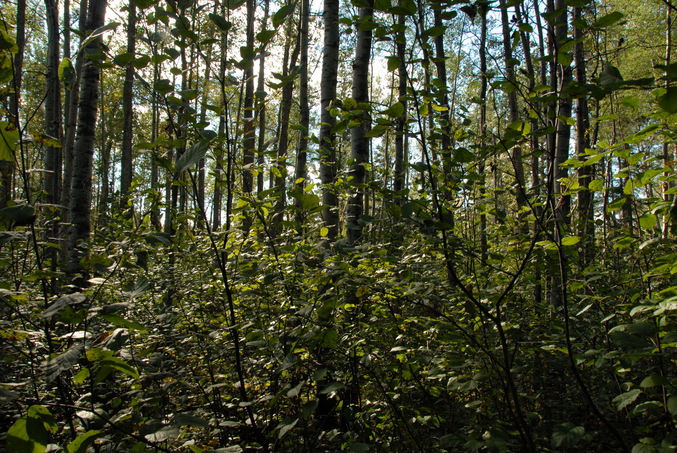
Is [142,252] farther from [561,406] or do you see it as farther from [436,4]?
[561,406]

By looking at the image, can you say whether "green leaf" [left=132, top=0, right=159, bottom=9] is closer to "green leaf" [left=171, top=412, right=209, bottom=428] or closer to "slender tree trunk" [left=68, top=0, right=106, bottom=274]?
"green leaf" [left=171, top=412, right=209, bottom=428]

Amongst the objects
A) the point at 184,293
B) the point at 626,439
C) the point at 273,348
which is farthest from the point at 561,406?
the point at 184,293

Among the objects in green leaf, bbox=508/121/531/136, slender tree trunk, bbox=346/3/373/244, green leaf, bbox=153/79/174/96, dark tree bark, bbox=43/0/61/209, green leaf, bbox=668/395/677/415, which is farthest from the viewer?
dark tree bark, bbox=43/0/61/209

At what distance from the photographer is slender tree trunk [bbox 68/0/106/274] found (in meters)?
4.52

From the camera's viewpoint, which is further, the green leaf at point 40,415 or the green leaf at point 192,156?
the green leaf at point 192,156

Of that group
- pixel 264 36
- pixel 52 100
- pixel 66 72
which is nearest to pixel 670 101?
pixel 264 36

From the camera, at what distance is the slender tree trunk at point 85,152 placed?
4.52 meters

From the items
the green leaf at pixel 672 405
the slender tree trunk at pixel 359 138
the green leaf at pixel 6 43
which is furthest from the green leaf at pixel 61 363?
the slender tree trunk at pixel 359 138

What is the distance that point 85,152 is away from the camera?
15.4ft

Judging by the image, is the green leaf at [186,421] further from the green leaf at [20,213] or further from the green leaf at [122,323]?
the green leaf at [20,213]

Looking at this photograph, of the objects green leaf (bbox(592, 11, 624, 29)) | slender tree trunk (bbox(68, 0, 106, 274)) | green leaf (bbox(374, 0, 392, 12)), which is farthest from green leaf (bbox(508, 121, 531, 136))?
slender tree trunk (bbox(68, 0, 106, 274))

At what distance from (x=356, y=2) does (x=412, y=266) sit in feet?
5.02

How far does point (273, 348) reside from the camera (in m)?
1.92

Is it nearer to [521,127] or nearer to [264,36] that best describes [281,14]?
[264,36]
